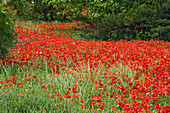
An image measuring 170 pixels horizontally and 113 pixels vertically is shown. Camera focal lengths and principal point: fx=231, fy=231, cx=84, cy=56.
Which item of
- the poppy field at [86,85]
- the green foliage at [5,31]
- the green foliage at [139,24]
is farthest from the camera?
the green foliage at [139,24]

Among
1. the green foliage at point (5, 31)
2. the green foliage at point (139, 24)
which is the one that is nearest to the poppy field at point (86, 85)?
the green foliage at point (5, 31)

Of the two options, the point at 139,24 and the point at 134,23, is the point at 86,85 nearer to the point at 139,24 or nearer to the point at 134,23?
the point at 134,23

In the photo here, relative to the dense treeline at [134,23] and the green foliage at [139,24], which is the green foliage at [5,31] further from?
the green foliage at [139,24]

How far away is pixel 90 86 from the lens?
3.98m

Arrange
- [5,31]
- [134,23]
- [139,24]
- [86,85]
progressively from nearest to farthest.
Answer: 1. [86,85]
2. [5,31]
3. [134,23]
4. [139,24]

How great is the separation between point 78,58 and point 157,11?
496 centimetres

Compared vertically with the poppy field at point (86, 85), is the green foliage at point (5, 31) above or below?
above

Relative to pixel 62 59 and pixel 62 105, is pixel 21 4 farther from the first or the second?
pixel 62 105

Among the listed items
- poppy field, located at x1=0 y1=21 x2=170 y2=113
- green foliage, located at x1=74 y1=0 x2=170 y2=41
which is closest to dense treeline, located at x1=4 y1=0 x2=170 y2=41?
green foliage, located at x1=74 y1=0 x2=170 y2=41

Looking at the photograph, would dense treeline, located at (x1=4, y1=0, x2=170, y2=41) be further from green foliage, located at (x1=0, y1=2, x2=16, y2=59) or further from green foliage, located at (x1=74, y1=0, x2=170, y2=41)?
green foliage, located at (x1=0, y1=2, x2=16, y2=59)

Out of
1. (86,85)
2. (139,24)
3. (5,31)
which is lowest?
(139,24)

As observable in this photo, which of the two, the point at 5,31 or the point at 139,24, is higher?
the point at 5,31

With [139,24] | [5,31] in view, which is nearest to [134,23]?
[139,24]

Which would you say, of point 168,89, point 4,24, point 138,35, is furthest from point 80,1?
point 168,89
